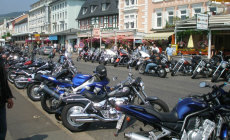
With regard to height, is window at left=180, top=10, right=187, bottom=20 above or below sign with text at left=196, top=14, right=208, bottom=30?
above

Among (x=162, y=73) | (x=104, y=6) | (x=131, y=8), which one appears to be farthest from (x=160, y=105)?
(x=104, y=6)

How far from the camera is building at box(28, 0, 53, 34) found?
69.1 m

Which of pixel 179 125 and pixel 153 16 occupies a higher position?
pixel 153 16

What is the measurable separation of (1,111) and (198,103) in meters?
2.93

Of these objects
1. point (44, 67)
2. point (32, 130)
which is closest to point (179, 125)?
point (32, 130)

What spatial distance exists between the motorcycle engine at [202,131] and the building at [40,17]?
225 feet

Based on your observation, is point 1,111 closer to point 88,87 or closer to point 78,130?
point 78,130

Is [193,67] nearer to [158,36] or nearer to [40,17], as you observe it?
[158,36]

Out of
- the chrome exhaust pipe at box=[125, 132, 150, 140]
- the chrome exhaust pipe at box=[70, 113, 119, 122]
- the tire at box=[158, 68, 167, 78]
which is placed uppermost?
the tire at box=[158, 68, 167, 78]

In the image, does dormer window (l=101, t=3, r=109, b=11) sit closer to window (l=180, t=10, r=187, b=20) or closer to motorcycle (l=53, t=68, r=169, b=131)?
window (l=180, t=10, r=187, b=20)

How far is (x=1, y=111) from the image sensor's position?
12.4ft

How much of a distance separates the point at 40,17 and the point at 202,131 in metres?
77.3

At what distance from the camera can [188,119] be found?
3758 millimetres

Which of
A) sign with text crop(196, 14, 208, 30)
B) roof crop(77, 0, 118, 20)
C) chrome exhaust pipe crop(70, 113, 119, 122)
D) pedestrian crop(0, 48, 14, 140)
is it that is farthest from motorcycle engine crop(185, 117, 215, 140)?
roof crop(77, 0, 118, 20)
